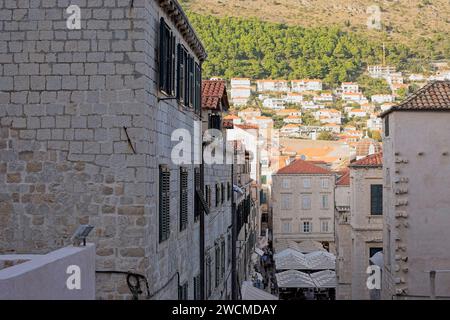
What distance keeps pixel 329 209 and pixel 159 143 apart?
5064 cm

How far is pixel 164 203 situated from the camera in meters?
12.7

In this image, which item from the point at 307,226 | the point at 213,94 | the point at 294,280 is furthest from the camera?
the point at 307,226

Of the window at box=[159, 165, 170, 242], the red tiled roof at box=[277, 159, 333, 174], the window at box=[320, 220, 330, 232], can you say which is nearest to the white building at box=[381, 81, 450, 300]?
the window at box=[159, 165, 170, 242]

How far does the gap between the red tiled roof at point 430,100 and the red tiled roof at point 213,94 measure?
5.14 meters

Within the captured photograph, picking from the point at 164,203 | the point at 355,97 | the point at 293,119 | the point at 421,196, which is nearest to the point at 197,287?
the point at 164,203

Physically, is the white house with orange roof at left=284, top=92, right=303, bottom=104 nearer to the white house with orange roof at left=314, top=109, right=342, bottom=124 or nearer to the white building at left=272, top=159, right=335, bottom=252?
the white house with orange roof at left=314, top=109, right=342, bottom=124

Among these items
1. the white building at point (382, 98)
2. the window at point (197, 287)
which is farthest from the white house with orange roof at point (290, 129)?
the window at point (197, 287)

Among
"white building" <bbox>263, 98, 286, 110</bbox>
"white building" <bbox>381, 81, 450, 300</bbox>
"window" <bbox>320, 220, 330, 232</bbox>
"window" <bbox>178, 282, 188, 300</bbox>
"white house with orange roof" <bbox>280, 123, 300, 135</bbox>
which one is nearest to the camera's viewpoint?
"window" <bbox>178, 282, 188, 300</bbox>

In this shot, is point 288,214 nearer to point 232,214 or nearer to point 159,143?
point 232,214

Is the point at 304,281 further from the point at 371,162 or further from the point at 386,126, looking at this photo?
the point at 386,126

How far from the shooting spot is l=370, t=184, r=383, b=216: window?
96.0 feet

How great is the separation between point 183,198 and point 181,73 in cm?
266

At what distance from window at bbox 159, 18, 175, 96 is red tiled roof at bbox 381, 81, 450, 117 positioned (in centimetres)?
823

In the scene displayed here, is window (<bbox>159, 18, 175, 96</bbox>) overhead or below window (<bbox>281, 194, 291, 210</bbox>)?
overhead
